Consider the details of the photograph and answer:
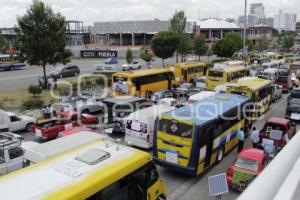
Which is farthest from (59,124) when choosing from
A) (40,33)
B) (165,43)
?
(165,43)

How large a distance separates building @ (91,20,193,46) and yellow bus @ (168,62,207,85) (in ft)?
154

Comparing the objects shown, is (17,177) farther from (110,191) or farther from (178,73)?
(178,73)

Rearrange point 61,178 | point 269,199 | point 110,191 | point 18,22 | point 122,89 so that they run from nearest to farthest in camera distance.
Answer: point 269,199 < point 61,178 < point 110,191 < point 122,89 < point 18,22

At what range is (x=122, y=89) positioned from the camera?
2416 cm

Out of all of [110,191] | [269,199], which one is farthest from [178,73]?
[269,199]

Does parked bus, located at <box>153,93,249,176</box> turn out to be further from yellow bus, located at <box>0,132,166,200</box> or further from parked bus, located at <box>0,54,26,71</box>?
parked bus, located at <box>0,54,26,71</box>

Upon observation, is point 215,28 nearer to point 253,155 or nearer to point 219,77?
point 219,77

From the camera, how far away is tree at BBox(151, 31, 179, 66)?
38062 mm

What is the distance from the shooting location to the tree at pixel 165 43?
38062mm

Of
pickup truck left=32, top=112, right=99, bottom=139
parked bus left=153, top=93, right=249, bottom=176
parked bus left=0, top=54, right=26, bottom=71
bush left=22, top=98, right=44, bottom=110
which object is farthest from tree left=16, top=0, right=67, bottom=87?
parked bus left=0, top=54, right=26, bottom=71

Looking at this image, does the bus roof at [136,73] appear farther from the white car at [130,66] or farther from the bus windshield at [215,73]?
the white car at [130,66]

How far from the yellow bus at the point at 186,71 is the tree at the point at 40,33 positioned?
1094 centimetres

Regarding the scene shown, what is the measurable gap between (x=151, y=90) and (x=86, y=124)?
9568 millimetres

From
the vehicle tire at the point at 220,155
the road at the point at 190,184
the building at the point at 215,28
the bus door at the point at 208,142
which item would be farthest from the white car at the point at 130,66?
the building at the point at 215,28
